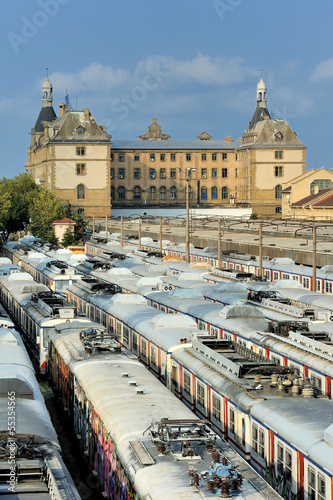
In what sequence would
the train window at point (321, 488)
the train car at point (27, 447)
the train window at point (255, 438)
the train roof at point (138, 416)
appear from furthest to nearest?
the train window at point (255, 438)
the train window at point (321, 488)
the train roof at point (138, 416)
the train car at point (27, 447)

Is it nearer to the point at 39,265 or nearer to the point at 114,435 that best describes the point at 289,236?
the point at 39,265

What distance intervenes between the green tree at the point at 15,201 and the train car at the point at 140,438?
68.5 metres

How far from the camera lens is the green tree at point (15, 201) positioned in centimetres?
9062

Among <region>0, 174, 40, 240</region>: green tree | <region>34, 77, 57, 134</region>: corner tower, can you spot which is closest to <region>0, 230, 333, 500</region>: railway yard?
<region>0, 174, 40, 240</region>: green tree

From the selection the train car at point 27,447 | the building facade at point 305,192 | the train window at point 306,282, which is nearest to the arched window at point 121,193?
the building facade at point 305,192

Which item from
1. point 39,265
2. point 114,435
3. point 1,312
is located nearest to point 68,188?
point 39,265

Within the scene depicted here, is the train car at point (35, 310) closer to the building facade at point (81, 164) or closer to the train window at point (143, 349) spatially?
the train window at point (143, 349)

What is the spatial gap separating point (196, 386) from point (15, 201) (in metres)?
81.5

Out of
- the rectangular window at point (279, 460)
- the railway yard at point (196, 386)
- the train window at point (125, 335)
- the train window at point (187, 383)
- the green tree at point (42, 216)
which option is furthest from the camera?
the green tree at point (42, 216)

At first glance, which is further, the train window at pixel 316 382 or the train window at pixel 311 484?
the train window at pixel 316 382

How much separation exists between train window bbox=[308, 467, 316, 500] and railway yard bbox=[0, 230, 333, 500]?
3 centimetres

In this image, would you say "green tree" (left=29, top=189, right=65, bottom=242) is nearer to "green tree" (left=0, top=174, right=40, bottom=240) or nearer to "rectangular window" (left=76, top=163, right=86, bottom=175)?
"green tree" (left=0, top=174, right=40, bottom=240)

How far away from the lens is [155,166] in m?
138

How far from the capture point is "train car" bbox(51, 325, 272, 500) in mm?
11578
